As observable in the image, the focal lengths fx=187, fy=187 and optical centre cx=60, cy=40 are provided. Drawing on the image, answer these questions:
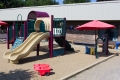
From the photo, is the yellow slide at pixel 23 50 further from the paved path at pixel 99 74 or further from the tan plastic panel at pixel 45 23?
the paved path at pixel 99 74

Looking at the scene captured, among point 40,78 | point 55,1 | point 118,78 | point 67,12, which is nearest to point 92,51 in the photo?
point 118,78

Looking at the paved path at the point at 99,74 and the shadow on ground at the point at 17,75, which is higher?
the shadow on ground at the point at 17,75

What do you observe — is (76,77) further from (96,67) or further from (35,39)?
(35,39)

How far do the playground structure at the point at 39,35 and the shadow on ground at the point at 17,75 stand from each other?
4.97ft

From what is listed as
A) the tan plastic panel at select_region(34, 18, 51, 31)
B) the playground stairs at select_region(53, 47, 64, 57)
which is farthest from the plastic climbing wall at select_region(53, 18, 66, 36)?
the playground stairs at select_region(53, 47, 64, 57)

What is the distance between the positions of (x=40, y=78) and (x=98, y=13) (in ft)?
42.5

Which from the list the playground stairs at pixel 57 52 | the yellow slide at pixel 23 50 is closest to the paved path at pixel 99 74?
the yellow slide at pixel 23 50

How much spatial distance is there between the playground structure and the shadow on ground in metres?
1.52

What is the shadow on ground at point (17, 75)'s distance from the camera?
7.02 meters

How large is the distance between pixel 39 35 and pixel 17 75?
4.34 meters

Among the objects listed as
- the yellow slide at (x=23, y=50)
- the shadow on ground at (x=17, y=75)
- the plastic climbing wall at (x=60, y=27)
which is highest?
the plastic climbing wall at (x=60, y=27)

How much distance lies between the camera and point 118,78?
7.31m

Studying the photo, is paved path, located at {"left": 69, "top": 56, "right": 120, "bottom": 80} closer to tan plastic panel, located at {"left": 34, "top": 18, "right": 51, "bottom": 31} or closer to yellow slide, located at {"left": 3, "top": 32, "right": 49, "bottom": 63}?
yellow slide, located at {"left": 3, "top": 32, "right": 49, "bottom": 63}

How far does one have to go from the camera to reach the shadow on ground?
277 inches
